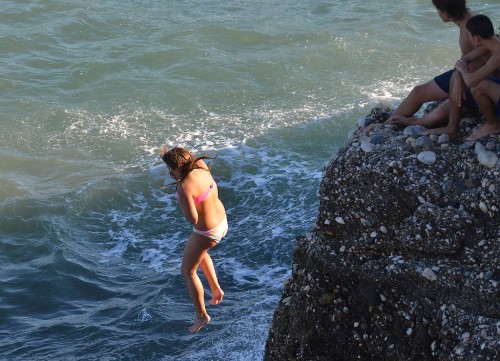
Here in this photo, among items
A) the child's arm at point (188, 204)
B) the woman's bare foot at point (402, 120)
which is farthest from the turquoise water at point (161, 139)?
the woman's bare foot at point (402, 120)

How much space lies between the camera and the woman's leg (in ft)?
26.3

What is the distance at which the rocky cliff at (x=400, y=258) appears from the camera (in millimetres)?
6094

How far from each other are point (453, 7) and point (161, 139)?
850 cm

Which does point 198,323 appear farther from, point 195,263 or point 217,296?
point 195,263

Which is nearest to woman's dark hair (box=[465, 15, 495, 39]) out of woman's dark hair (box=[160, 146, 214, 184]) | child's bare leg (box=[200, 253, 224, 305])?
woman's dark hair (box=[160, 146, 214, 184])

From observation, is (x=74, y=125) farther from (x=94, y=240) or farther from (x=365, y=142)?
(x=365, y=142)

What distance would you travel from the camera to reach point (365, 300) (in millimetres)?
6523

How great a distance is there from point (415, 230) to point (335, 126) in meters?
9.10

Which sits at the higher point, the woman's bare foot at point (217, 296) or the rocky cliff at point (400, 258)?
the rocky cliff at point (400, 258)

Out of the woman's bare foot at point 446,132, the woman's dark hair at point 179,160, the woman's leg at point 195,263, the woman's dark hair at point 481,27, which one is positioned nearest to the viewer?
the woman's bare foot at point 446,132

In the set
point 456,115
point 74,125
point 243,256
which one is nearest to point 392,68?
point 74,125

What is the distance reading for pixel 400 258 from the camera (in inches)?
254

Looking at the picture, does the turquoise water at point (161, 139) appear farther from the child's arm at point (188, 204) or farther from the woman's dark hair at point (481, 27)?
the woman's dark hair at point (481, 27)

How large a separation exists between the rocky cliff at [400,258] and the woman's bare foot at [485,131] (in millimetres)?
71
